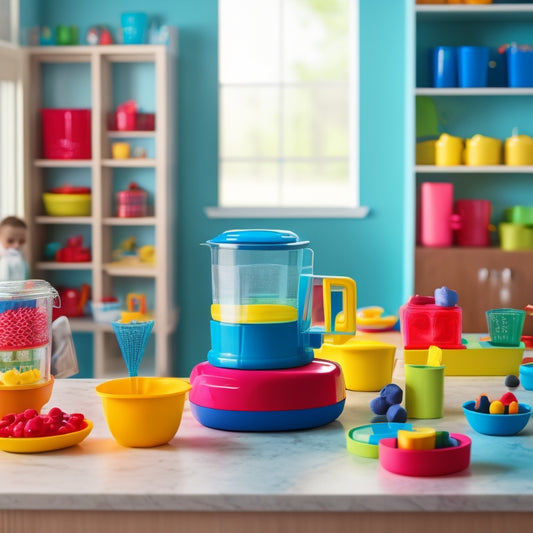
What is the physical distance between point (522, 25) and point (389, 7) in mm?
696

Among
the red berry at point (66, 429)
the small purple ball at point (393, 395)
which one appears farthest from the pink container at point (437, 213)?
the red berry at point (66, 429)

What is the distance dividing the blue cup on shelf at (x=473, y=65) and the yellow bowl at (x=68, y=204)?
6.67 feet

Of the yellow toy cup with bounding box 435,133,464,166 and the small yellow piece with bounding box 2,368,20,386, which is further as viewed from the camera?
the yellow toy cup with bounding box 435,133,464,166

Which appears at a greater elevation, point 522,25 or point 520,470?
point 522,25

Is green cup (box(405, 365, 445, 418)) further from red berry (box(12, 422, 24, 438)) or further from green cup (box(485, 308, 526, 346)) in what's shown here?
red berry (box(12, 422, 24, 438))

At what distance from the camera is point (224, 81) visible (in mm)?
4961

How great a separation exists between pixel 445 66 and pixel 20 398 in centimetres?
318

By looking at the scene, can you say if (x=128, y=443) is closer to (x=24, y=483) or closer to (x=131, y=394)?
(x=131, y=394)

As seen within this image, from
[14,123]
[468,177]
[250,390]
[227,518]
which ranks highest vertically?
[14,123]

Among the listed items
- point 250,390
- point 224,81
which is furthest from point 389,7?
point 250,390

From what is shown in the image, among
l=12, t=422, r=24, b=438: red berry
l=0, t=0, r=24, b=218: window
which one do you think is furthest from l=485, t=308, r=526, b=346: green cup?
l=0, t=0, r=24, b=218: window

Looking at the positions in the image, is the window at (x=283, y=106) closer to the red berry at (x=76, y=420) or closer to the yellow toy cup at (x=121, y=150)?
the yellow toy cup at (x=121, y=150)

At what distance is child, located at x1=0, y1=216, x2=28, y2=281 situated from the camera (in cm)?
424

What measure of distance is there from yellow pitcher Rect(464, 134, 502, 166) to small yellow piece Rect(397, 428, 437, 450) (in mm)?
3094
